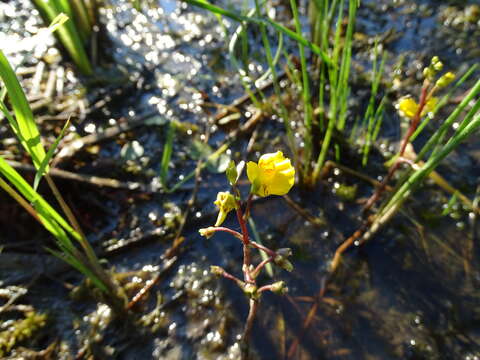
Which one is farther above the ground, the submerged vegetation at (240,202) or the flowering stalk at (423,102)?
the flowering stalk at (423,102)

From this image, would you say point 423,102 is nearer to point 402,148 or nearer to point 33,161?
point 402,148

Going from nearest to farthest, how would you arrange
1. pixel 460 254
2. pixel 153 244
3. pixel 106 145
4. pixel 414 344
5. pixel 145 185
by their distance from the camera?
pixel 414 344, pixel 460 254, pixel 153 244, pixel 145 185, pixel 106 145

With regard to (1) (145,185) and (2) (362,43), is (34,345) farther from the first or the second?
(2) (362,43)

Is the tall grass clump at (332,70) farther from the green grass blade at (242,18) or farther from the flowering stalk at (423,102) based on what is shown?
the flowering stalk at (423,102)

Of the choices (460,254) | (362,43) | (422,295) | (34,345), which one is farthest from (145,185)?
(362,43)

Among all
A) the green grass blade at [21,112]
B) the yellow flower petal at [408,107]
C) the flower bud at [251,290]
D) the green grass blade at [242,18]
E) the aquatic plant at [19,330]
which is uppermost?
the green grass blade at [242,18]

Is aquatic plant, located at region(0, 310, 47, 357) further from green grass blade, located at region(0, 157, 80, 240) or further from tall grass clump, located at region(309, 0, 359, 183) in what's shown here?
tall grass clump, located at region(309, 0, 359, 183)


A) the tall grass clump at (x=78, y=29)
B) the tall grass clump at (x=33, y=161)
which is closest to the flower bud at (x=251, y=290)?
the tall grass clump at (x=33, y=161)
